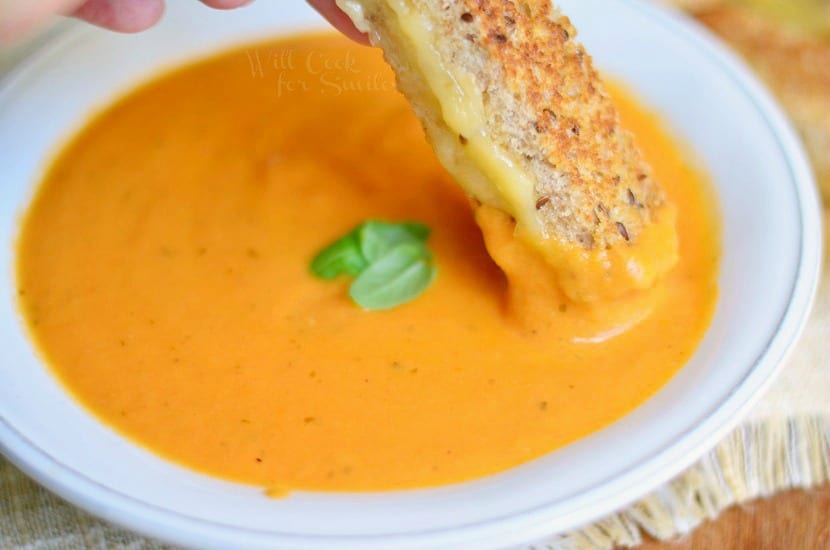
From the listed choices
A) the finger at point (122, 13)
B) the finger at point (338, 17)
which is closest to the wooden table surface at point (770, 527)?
the finger at point (338, 17)

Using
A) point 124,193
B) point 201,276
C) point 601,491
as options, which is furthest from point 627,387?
point 124,193

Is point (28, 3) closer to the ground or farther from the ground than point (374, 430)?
farther from the ground

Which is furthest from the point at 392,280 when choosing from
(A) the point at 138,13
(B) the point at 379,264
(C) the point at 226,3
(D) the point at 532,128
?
(A) the point at 138,13

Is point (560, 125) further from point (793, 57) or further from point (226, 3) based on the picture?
point (793, 57)

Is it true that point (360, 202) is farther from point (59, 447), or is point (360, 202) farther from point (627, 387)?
point (59, 447)

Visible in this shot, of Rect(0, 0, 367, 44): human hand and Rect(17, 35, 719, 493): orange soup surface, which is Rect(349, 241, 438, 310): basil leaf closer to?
Rect(17, 35, 719, 493): orange soup surface

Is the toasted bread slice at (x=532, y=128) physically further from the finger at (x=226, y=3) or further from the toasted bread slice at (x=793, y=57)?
the toasted bread slice at (x=793, y=57)
